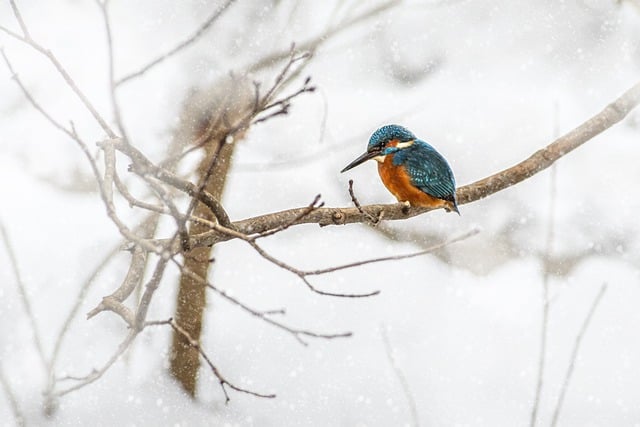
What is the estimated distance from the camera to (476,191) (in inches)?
99.0

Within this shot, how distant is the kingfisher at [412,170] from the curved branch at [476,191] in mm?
74

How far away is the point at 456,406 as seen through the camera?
3.36 meters

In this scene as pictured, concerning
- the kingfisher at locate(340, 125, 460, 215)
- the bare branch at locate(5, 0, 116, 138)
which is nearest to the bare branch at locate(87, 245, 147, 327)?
the bare branch at locate(5, 0, 116, 138)

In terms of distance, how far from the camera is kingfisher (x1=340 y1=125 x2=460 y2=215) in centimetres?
236

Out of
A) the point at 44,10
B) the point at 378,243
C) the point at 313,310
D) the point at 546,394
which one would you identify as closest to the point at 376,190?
the point at 378,243

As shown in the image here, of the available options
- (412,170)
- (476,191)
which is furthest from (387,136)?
(476,191)

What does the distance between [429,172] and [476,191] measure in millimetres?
248

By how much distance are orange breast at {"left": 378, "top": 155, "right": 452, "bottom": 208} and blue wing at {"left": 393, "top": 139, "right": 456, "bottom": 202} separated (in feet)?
0.07

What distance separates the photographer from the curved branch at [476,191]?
205 centimetres

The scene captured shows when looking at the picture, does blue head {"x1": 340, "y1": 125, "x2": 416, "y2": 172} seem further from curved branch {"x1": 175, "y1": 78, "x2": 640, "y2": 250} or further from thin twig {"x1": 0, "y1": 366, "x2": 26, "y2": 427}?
thin twig {"x1": 0, "y1": 366, "x2": 26, "y2": 427}

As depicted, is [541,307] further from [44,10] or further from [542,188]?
[44,10]

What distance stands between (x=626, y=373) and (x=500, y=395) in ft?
2.31

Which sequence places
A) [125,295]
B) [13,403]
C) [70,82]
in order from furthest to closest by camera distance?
[13,403], [125,295], [70,82]

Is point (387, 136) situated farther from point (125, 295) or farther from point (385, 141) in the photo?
point (125, 295)
